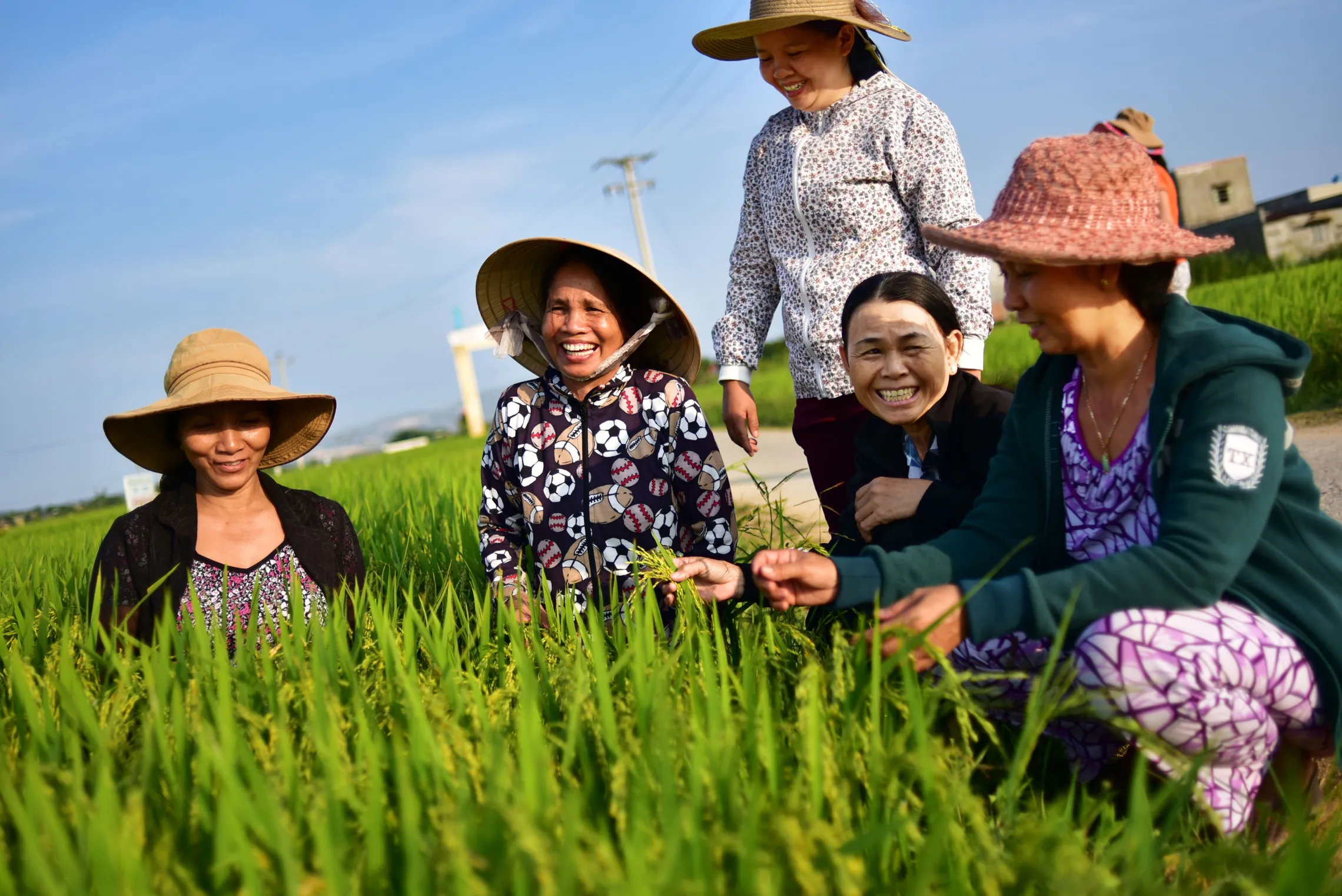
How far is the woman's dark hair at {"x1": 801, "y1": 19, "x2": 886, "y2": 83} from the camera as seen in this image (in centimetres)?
274

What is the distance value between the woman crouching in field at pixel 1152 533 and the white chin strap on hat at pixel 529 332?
1.05m

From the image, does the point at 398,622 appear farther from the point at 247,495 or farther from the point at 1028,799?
the point at 1028,799

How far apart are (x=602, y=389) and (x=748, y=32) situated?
0.98 m

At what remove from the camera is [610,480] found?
272cm

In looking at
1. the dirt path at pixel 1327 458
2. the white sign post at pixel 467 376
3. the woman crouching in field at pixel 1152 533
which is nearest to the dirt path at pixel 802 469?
the dirt path at pixel 1327 458

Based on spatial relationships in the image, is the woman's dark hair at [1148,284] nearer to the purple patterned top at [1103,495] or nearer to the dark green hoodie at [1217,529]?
the dark green hoodie at [1217,529]

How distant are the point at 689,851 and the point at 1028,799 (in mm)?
876

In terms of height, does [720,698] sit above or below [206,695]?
below

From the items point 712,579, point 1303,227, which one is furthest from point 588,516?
point 1303,227

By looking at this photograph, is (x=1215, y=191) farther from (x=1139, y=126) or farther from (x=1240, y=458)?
(x=1240, y=458)

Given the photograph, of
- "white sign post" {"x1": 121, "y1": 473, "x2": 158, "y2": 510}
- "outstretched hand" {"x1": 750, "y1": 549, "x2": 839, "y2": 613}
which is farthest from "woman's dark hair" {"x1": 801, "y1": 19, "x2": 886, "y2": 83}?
"white sign post" {"x1": 121, "y1": 473, "x2": 158, "y2": 510}

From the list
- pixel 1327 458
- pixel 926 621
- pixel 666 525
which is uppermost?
pixel 666 525

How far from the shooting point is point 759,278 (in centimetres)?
313

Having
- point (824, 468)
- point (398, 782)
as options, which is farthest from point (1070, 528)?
point (398, 782)
